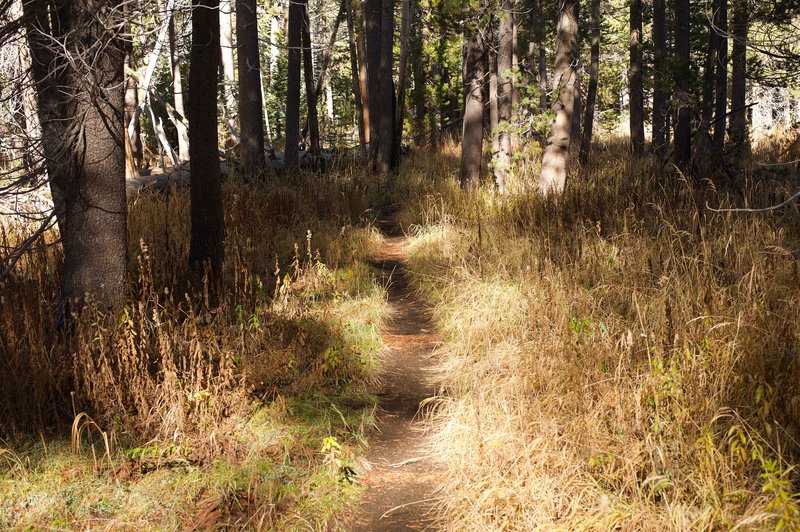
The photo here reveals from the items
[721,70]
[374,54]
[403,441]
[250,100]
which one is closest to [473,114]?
[250,100]

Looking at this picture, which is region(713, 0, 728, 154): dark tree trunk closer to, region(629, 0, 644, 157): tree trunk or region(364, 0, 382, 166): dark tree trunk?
region(629, 0, 644, 157): tree trunk

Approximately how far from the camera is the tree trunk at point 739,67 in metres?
8.68

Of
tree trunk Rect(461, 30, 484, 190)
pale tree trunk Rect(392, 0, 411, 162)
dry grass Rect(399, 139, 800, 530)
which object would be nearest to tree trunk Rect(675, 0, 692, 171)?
tree trunk Rect(461, 30, 484, 190)

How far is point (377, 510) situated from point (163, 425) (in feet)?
4.35

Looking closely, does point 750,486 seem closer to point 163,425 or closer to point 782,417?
point 782,417

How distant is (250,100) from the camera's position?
1121cm

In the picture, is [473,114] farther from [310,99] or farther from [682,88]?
[310,99]

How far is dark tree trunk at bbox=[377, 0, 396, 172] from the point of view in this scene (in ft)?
47.3

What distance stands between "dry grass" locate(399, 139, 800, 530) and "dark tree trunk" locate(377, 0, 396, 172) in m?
8.79

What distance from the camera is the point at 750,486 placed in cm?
280

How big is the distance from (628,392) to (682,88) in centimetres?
1127

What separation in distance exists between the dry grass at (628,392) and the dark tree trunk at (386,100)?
346 inches

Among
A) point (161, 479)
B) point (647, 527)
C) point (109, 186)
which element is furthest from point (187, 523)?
point (109, 186)

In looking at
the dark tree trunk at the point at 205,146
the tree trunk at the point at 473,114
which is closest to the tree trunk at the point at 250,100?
the tree trunk at the point at 473,114
